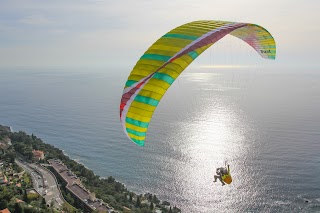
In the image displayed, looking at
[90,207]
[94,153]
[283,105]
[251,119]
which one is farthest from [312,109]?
[90,207]

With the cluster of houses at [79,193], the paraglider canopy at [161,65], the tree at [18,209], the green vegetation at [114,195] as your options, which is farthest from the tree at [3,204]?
the paraglider canopy at [161,65]

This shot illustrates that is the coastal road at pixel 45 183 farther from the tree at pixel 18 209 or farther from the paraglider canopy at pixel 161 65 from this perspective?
the paraglider canopy at pixel 161 65

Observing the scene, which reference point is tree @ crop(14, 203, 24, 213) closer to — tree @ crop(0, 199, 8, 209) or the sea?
tree @ crop(0, 199, 8, 209)

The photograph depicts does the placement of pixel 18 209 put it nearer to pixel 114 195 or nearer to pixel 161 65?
pixel 114 195

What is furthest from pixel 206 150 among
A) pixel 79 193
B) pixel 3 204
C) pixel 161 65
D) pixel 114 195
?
pixel 161 65

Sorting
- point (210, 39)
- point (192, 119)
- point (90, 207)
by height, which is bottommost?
point (90, 207)

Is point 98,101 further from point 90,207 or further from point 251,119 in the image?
point 90,207
